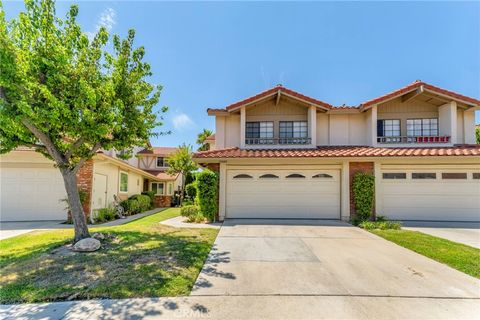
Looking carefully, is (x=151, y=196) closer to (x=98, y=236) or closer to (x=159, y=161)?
(x=159, y=161)

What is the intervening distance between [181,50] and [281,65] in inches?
208

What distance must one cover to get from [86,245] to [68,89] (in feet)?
13.7

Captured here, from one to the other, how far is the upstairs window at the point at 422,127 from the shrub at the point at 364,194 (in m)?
4.39

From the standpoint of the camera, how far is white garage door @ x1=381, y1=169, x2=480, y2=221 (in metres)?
10.6

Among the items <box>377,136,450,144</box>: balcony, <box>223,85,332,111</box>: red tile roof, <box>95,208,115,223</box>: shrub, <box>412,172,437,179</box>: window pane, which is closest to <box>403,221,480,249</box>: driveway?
<box>412,172,437,179</box>: window pane

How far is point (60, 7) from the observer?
648cm

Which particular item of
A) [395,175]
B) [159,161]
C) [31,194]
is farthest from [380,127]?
[159,161]

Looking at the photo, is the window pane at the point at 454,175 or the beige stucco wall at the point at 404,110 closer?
the window pane at the point at 454,175

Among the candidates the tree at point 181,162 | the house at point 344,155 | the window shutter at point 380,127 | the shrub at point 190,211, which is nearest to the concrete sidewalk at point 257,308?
the house at point 344,155

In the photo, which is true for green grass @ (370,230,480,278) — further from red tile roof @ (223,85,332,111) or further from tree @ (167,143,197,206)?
tree @ (167,143,197,206)

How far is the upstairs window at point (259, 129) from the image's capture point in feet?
43.2

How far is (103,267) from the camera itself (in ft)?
16.4

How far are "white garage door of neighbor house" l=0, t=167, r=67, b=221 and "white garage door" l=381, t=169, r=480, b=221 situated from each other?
1580 centimetres

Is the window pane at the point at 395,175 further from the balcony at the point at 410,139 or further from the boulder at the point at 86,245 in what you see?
the boulder at the point at 86,245
